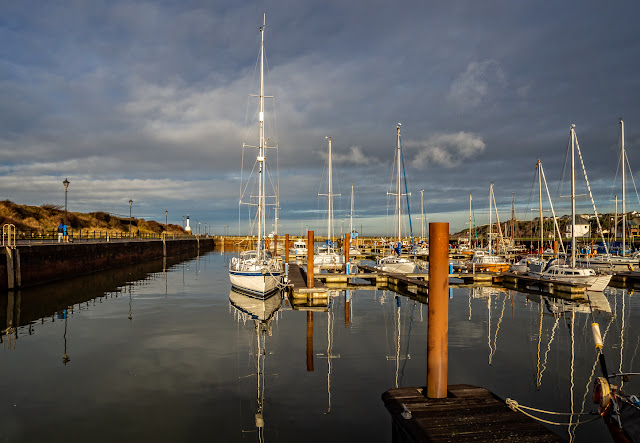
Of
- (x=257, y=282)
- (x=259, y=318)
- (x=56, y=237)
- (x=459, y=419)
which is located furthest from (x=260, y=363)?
(x=56, y=237)

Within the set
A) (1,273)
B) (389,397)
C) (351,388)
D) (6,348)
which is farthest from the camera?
(1,273)

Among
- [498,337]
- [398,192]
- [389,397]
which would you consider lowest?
[498,337]

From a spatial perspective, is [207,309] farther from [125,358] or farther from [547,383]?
[547,383]

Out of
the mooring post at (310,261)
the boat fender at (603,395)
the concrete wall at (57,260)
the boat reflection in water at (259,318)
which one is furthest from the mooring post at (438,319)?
the concrete wall at (57,260)

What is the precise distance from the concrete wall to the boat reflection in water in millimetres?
15362

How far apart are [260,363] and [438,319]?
8.37 metres

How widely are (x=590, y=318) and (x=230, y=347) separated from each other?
2064 cm

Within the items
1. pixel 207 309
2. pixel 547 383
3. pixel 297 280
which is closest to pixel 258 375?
pixel 547 383

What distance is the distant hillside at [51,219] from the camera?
3287 inches

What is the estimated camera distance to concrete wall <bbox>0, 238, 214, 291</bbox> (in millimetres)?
28984

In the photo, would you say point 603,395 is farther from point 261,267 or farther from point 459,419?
point 261,267

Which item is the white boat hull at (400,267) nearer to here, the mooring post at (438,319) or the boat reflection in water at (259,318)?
the boat reflection in water at (259,318)

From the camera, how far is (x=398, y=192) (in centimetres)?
4856

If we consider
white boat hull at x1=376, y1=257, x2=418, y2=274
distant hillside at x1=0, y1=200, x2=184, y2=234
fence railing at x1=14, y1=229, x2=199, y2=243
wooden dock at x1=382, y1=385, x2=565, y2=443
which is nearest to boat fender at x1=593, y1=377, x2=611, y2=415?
wooden dock at x1=382, y1=385, x2=565, y2=443
